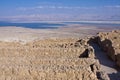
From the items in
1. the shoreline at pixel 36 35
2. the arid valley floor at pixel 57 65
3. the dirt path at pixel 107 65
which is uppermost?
Result: the arid valley floor at pixel 57 65

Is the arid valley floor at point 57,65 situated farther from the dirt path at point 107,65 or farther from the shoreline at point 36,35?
the shoreline at point 36,35

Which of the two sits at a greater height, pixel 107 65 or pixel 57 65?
pixel 57 65

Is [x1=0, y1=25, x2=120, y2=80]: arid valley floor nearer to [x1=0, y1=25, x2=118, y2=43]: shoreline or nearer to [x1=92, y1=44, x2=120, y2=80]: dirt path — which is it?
[x1=92, y1=44, x2=120, y2=80]: dirt path

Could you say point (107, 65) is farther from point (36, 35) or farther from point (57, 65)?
point (36, 35)

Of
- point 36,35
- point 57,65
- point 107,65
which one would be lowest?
point 36,35

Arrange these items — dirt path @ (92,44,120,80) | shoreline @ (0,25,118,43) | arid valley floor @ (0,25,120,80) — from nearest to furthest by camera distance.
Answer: arid valley floor @ (0,25,120,80), dirt path @ (92,44,120,80), shoreline @ (0,25,118,43)

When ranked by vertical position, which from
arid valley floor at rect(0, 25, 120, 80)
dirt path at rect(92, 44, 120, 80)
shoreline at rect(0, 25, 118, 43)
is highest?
arid valley floor at rect(0, 25, 120, 80)

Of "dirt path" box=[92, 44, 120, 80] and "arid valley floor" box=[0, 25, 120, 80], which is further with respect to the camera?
"dirt path" box=[92, 44, 120, 80]

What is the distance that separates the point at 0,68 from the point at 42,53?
4991 millimetres

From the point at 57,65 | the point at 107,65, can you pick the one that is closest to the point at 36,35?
the point at 107,65

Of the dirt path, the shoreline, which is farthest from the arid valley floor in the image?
the shoreline

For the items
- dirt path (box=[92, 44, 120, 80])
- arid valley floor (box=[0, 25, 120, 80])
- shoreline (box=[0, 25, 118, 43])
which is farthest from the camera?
shoreline (box=[0, 25, 118, 43])

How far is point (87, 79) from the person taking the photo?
1095 centimetres

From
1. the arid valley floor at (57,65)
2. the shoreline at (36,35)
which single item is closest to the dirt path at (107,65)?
the arid valley floor at (57,65)
